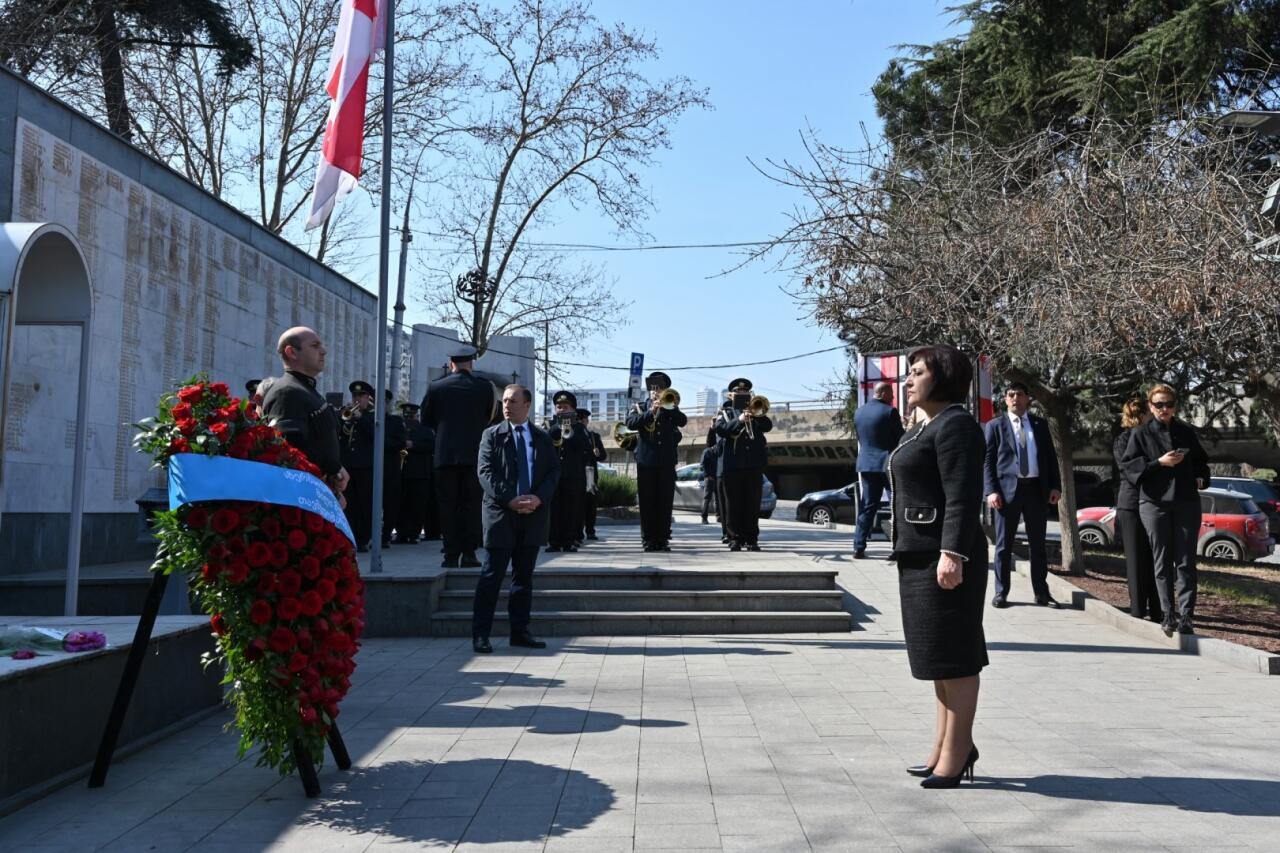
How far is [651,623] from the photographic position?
9.87 meters

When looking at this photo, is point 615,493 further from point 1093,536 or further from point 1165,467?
point 1165,467

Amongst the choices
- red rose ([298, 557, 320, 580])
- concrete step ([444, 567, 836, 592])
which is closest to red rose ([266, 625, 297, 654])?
red rose ([298, 557, 320, 580])

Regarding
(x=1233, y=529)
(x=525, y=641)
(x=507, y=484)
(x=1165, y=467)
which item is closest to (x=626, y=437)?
(x=525, y=641)

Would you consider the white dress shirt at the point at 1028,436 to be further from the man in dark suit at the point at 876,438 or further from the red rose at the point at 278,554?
the red rose at the point at 278,554

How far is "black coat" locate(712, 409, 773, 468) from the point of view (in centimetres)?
1285

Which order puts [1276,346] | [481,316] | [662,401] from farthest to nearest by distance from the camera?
[481,316] < [662,401] < [1276,346]

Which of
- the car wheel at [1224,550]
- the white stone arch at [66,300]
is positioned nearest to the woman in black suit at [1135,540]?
the white stone arch at [66,300]

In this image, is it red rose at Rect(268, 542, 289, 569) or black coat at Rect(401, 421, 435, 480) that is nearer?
red rose at Rect(268, 542, 289, 569)

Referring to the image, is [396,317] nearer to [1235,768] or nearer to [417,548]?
[417,548]

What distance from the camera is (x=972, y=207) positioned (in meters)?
13.3

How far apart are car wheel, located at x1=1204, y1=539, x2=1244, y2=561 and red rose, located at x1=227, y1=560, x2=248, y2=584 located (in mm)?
20403

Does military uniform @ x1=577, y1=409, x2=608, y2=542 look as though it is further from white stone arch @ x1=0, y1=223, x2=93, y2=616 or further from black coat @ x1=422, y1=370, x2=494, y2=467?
white stone arch @ x1=0, y1=223, x2=93, y2=616

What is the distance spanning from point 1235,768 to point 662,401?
8.11m

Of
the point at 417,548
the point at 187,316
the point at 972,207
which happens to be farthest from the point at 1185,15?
the point at 187,316
